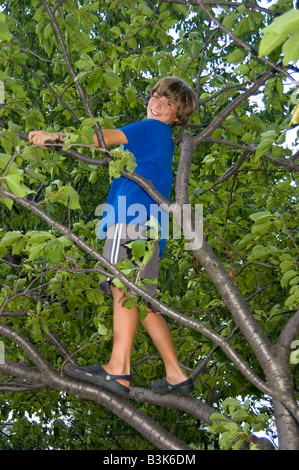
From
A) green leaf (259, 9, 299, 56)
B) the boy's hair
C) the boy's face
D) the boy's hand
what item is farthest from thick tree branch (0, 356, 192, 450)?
green leaf (259, 9, 299, 56)

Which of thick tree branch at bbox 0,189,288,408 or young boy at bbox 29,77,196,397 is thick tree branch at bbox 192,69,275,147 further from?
thick tree branch at bbox 0,189,288,408

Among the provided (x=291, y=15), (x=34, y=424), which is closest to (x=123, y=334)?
(x=291, y=15)

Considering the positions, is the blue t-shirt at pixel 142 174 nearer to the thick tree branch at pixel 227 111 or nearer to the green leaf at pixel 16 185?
the thick tree branch at pixel 227 111

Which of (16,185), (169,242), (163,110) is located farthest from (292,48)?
(169,242)

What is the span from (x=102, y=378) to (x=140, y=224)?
80 cm

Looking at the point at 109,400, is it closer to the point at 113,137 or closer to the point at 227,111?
the point at 113,137

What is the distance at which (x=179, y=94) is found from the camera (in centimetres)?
345

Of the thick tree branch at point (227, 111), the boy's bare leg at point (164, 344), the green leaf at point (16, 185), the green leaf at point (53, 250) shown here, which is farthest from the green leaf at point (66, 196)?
the boy's bare leg at point (164, 344)

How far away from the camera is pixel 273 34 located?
1322 mm

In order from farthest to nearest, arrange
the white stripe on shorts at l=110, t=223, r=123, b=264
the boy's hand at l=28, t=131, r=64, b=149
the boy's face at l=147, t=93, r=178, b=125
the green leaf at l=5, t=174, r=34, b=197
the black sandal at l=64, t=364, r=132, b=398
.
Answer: the boy's face at l=147, t=93, r=178, b=125, the white stripe on shorts at l=110, t=223, r=123, b=264, the black sandal at l=64, t=364, r=132, b=398, the boy's hand at l=28, t=131, r=64, b=149, the green leaf at l=5, t=174, r=34, b=197

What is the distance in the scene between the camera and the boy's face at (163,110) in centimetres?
343

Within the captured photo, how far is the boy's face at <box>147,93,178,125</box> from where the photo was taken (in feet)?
11.3
